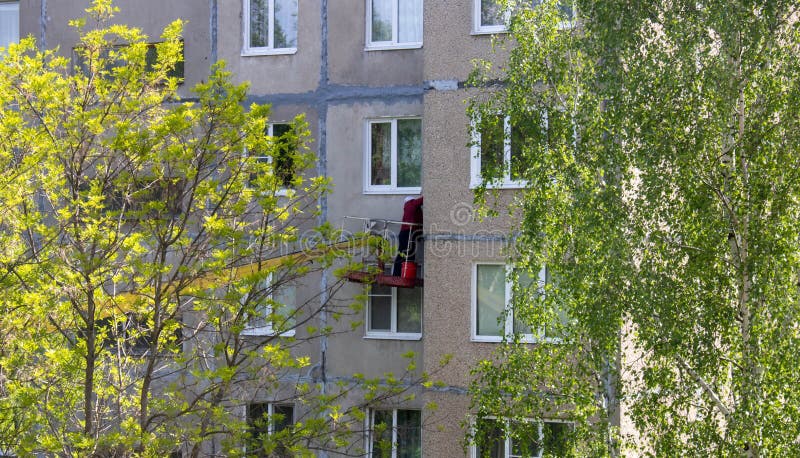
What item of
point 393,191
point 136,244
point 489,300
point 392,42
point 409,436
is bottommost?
point 409,436

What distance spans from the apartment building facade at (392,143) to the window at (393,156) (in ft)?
0.06

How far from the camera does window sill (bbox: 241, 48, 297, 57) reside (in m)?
19.5

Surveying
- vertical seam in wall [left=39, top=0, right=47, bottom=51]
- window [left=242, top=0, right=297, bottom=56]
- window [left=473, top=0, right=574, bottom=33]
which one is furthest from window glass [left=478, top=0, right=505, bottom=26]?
vertical seam in wall [left=39, top=0, right=47, bottom=51]

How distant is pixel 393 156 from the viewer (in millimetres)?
18781

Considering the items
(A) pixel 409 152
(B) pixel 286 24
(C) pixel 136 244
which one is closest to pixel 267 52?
(B) pixel 286 24

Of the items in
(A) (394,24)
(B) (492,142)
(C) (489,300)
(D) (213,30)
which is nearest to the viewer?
(B) (492,142)

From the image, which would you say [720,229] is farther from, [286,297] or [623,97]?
[286,297]

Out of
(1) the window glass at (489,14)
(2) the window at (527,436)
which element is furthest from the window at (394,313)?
(1) the window glass at (489,14)

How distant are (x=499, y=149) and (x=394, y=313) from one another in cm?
372

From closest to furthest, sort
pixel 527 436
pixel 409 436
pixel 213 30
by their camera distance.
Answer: pixel 527 436, pixel 409 436, pixel 213 30

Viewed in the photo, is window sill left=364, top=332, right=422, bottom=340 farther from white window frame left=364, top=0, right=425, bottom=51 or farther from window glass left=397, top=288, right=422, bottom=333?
white window frame left=364, top=0, right=425, bottom=51

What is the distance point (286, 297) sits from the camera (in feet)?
64.2

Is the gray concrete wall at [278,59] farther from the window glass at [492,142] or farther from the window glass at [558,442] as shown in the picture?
the window glass at [558,442]

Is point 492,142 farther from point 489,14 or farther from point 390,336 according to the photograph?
point 390,336
